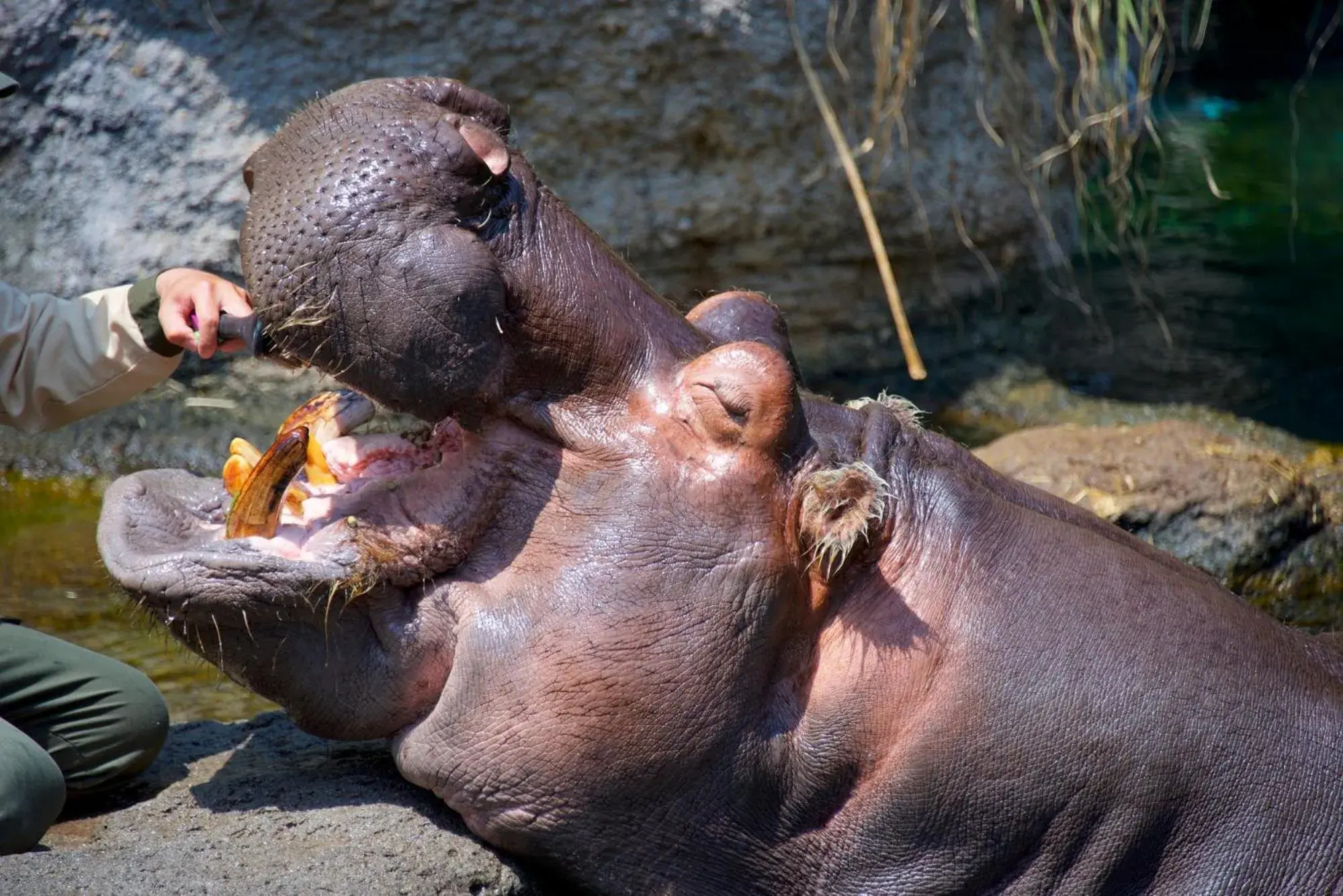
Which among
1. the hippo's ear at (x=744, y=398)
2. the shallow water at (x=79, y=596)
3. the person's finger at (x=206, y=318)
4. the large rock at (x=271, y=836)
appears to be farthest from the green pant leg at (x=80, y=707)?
the hippo's ear at (x=744, y=398)

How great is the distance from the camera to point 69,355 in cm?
351

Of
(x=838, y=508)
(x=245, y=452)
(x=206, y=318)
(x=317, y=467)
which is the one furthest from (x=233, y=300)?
(x=838, y=508)

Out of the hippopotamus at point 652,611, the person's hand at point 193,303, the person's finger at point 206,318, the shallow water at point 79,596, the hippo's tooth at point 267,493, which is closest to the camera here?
the hippopotamus at point 652,611

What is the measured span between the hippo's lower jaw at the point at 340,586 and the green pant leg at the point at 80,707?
79 cm

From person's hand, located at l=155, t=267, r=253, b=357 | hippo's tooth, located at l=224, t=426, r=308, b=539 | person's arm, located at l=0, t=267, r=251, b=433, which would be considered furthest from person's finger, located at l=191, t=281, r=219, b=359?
hippo's tooth, located at l=224, t=426, r=308, b=539

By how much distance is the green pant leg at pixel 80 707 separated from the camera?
10.4 feet

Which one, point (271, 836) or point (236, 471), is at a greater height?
point (236, 471)

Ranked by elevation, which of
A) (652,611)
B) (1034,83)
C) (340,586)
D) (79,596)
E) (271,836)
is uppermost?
(340,586)

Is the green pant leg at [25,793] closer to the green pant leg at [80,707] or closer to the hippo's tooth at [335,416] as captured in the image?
the green pant leg at [80,707]

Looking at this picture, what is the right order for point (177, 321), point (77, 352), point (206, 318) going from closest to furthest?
1. point (206, 318)
2. point (177, 321)
3. point (77, 352)

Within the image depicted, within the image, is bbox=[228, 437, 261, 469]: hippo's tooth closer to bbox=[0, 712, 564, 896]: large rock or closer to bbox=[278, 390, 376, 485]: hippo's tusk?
bbox=[278, 390, 376, 485]: hippo's tusk

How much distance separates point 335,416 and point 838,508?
3.17 ft

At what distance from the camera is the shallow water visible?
399 centimetres

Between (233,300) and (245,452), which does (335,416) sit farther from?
(233,300)
